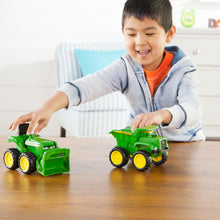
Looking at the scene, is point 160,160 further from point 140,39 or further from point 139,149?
point 140,39

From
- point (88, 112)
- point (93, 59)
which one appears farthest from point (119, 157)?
point (93, 59)

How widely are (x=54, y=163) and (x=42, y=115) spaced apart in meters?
0.21

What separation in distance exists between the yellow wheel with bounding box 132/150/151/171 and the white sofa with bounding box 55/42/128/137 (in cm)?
183

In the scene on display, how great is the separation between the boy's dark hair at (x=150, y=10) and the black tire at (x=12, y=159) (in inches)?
24.8

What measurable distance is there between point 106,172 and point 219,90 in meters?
2.53

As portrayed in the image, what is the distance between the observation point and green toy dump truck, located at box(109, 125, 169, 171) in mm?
842

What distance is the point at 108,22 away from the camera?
375 centimetres

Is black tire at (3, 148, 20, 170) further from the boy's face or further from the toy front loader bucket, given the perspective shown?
the boy's face

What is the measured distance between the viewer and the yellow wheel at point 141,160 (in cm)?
83

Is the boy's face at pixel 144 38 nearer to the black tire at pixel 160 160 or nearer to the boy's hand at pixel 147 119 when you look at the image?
the boy's hand at pixel 147 119

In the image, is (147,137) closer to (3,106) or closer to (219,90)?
(219,90)

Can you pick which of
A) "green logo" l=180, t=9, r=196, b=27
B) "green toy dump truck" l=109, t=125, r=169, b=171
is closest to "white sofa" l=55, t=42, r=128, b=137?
"green logo" l=180, t=9, r=196, b=27

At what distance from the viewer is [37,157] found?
0.81 metres

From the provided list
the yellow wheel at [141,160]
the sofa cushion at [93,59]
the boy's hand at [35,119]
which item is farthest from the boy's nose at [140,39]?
the sofa cushion at [93,59]
